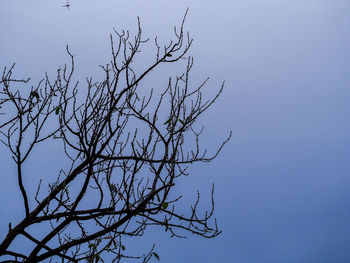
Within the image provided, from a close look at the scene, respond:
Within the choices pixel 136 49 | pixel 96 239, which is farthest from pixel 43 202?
pixel 136 49

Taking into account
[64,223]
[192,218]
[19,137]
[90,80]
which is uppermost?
[90,80]

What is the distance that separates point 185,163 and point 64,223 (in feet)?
5.46

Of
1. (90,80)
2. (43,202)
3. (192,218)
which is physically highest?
(90,80)

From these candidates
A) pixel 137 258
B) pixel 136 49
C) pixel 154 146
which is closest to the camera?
pixel 136 49

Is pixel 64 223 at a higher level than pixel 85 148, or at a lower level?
lower

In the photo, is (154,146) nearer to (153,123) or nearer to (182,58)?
(153,123)

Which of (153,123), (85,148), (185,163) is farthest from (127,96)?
(185,163)

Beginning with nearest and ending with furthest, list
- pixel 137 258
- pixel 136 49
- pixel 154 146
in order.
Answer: pixel 136 49
pixel 154 146
pixel 137 258

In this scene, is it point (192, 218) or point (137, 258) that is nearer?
point (192, 218)

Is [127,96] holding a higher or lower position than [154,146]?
higher

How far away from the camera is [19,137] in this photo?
14.8 ft

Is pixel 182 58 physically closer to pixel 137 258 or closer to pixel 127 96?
pixel 127 96

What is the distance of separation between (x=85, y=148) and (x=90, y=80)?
0.83 meters

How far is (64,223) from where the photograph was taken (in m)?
4.61
